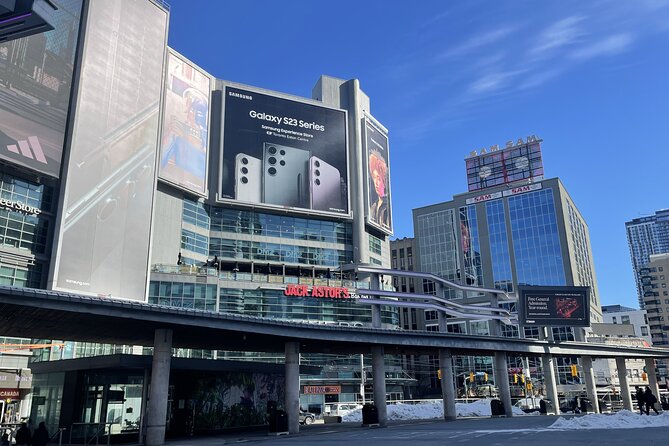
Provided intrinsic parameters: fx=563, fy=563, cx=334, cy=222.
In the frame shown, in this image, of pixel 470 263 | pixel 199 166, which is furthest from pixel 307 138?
pixel 470 263

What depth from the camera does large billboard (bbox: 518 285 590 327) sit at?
6594 centimetres

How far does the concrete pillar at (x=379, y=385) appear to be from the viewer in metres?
45.3

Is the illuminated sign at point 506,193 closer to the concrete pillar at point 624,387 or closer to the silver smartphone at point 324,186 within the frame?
the silver smartphone at point 324,186

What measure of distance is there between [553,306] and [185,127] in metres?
56.4

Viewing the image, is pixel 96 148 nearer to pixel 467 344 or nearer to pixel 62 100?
pixel 62 100

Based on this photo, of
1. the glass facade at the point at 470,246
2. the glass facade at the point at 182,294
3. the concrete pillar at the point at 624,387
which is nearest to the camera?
the glass facade at the point at 182,294

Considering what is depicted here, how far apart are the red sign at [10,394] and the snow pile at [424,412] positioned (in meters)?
33.3

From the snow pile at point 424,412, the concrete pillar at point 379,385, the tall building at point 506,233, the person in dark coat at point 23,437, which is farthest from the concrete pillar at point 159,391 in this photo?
the tall building at point 506,233

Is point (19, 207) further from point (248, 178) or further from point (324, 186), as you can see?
point (324, 186)

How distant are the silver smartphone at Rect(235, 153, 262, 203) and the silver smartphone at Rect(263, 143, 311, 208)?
3.20 feet

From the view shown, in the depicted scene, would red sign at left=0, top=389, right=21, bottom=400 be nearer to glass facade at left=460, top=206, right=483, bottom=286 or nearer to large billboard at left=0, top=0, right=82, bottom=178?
large billboard at left=0, top=0, right=82, bottom=178

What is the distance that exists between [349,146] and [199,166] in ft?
95.9

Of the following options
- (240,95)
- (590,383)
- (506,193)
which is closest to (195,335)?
(590,383)

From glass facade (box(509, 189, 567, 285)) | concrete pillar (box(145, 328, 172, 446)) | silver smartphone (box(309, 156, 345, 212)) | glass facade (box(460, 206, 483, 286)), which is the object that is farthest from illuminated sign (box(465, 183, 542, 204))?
concrete pillar (box(145, 328, 172, 446))
